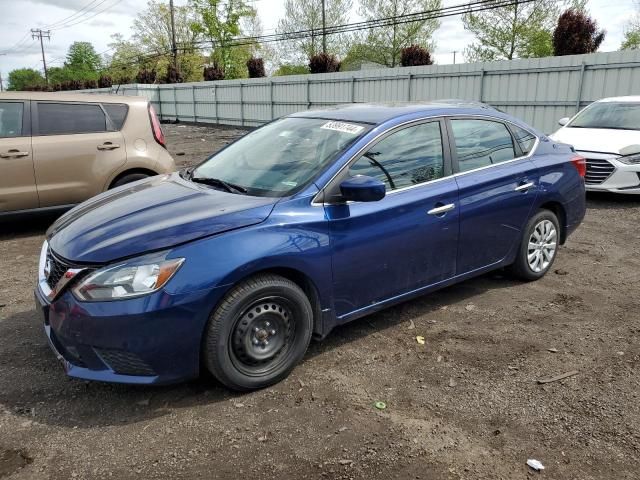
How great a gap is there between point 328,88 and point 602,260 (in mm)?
15933

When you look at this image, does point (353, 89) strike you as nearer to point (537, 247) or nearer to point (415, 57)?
point (415, 57)

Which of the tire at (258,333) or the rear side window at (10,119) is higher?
the rear side window at (10,119)

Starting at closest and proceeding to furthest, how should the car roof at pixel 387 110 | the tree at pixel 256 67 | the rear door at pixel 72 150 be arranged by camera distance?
the car roof at pixel 387 110 → the rear door at pixel 72 150 → the tree at pixel 256 67

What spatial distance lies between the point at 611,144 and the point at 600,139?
0.31 m

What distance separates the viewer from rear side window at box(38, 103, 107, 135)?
6.57 metres

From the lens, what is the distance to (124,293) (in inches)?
109

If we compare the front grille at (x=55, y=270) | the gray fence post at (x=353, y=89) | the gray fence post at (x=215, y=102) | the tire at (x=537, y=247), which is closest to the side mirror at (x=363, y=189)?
the front grille at (x=55, y=270)

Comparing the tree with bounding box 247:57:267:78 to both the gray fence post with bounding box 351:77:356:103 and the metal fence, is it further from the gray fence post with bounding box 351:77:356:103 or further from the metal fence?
the gray fence post with bounding box 351:77:356:103

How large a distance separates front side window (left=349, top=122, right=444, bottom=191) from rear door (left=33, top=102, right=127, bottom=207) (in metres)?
4.38

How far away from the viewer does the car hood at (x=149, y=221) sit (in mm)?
2900

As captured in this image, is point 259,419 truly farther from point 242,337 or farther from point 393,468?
point 393,468

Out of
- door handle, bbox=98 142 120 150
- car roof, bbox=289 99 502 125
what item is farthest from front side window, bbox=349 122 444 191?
door handle, bbox=98 142 120 150

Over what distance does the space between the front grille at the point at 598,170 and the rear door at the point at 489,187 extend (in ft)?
13.8

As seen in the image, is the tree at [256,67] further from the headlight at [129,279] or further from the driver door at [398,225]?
the headlight at [129,279]
